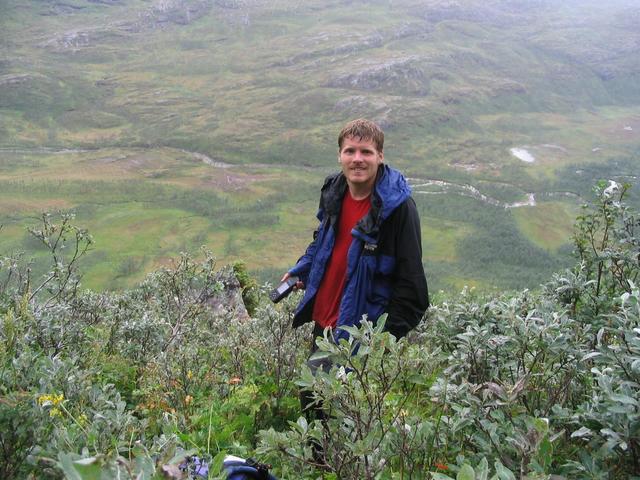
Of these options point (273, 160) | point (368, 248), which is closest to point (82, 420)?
point (368, 248)

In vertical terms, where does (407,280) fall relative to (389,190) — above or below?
below

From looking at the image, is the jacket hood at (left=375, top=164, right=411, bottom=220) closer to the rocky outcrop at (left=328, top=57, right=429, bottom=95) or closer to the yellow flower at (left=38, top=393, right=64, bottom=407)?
the yellow flower at (left=38, top=393, right=64, bottom=407)

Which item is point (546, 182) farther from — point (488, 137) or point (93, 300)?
point (93, 300)

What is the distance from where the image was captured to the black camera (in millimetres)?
4941

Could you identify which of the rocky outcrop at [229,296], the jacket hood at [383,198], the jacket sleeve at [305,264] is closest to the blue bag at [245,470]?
the jacket hood at [383,198]

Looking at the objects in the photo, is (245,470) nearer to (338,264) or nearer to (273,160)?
(338,264)

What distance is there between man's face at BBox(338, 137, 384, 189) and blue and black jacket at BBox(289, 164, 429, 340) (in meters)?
0.10

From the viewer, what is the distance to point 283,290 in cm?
496

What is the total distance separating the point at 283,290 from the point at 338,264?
72 centimetres

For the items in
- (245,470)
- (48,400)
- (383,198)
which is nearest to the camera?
(245,470)

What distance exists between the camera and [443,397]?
307 centimetres

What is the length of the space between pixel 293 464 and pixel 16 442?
4.48 feet

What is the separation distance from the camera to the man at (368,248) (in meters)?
4.06

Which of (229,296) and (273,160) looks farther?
(273,160)
